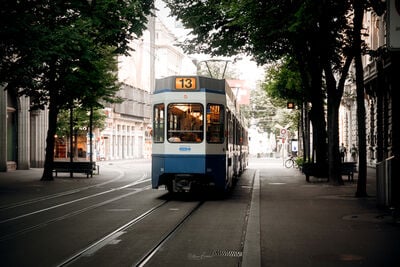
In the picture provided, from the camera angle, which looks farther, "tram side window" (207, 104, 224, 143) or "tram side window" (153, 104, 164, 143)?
"tram side window" (153, 104, 164, 143)

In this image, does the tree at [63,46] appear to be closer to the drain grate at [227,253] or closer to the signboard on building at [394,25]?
the drain grate at [227,253]

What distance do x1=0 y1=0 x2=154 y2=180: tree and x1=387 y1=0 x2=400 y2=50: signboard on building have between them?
12.4 m

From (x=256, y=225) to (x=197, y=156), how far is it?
19.0 ft

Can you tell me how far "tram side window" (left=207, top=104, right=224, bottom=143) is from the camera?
59.1 ft

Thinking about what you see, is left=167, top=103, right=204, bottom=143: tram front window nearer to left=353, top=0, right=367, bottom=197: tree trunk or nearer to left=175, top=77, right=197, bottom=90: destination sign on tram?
left=175, top=77, right=197, bottom=90: destination sign on tram

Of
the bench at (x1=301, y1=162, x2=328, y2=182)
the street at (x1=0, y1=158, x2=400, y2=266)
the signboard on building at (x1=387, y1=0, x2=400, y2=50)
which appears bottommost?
the street at (x1=0, y1=158, x2=400, y2=266)

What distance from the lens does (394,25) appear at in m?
8.36

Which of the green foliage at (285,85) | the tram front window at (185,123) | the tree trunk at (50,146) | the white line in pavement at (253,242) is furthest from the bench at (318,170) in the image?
the white line in pavement at (253,242)

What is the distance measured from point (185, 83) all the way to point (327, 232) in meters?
7.89

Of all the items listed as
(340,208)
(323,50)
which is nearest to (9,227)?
(340,208)

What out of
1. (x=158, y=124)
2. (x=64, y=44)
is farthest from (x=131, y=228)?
(x=64, y=44)

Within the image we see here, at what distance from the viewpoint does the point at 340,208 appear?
15742mm

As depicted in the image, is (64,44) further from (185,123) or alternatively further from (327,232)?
(327,232)

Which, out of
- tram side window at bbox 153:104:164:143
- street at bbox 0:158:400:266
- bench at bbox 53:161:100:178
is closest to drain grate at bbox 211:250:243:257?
street at bbox 0:158:400:266
